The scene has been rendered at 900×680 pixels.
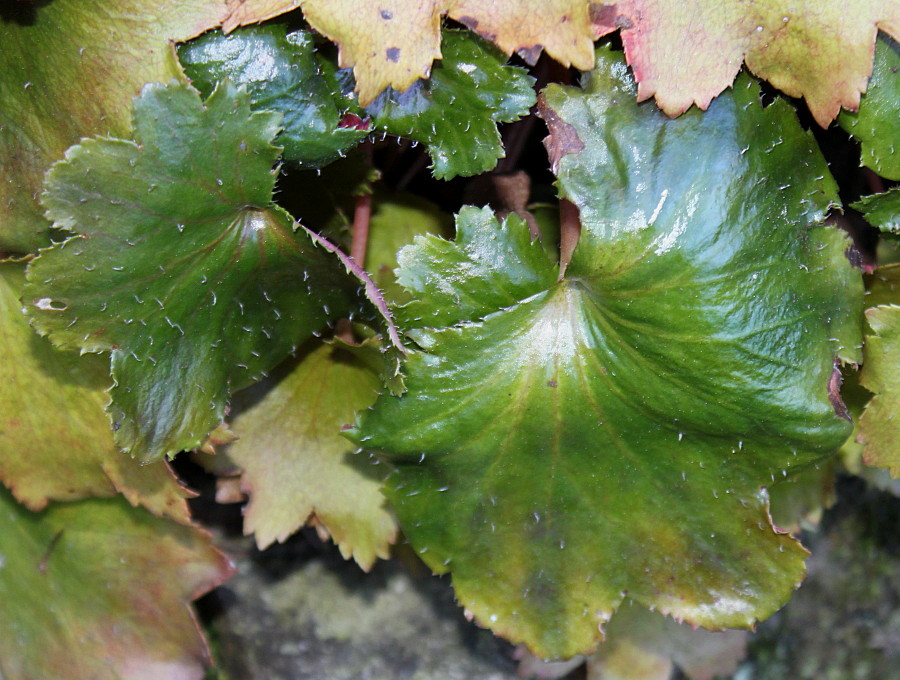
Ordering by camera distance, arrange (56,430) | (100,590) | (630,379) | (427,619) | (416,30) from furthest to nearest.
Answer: (427,619), (100,590), (56,430), (630,379), (416,30)

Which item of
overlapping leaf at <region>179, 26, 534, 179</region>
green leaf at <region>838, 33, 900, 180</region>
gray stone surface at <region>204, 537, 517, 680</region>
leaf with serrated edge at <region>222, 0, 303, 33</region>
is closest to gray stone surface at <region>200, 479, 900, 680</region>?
gray stone surface at <region>204, 537, 517, 680</region>

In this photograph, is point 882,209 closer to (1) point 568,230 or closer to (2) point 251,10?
(1) point 568,230

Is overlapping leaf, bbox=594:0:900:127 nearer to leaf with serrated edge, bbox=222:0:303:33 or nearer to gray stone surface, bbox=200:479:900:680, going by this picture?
leaf with serrated edge, bbox=222:0:303:33

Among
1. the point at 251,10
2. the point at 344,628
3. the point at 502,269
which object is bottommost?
the point at 344,628

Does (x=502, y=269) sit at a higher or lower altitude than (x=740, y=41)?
lower

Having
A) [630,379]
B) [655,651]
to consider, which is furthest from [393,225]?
[655,651]

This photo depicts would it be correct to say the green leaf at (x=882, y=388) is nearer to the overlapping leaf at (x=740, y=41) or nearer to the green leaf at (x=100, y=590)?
the overlapping leaf at (x=740, y=41)

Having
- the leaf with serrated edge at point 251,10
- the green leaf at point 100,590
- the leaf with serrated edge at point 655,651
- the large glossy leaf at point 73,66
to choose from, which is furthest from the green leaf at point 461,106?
the leaf with serrated edge at point 655,651
